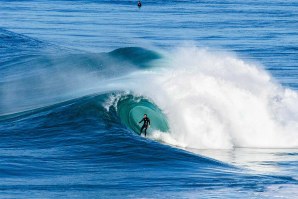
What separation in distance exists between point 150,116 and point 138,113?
32.8 inches

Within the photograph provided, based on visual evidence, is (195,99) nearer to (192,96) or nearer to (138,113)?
(192,96)

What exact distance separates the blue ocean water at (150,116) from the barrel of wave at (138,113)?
0.06 meters

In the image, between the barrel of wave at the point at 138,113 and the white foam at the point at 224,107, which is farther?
the white foam at the point at 224,107

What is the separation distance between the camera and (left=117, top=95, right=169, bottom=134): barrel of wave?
114 feet

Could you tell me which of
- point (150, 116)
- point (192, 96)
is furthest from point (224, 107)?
point (150, 116)

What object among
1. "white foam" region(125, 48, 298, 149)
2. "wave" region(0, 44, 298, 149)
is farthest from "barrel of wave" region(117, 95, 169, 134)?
"white foam" region(125, 48, 298, 149)

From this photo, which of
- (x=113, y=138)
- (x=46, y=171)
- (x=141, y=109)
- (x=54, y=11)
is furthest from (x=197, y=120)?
(x=54, y=11)

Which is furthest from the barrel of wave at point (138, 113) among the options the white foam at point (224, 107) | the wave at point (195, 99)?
the white foam at point (224, 107)

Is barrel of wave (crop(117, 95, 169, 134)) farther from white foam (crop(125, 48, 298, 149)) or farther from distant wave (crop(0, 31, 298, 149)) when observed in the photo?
white foam (crop(125, 48, 298, 149))

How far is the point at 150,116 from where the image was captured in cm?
3591

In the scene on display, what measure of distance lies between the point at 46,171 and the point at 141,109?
440 inches

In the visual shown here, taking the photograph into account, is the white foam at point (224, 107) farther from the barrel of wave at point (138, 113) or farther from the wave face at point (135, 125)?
the barrel of wave at point (138, 113)

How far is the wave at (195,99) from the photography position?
116 ft

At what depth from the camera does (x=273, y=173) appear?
90.5ft
